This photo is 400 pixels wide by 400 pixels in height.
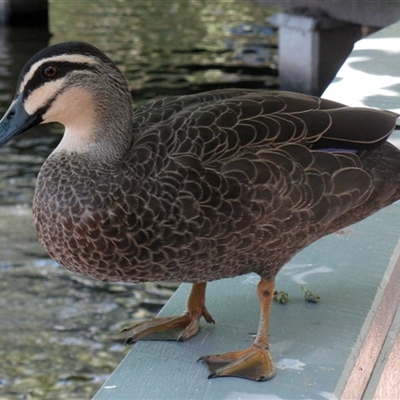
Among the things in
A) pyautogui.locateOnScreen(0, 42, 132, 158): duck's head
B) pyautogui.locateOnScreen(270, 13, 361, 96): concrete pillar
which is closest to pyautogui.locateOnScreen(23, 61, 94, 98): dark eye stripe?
pyautogui.locateOnScreen(0, 42, 132, 158): duck's head

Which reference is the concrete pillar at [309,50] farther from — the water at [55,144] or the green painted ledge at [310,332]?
the green painted ledge at [310,332]

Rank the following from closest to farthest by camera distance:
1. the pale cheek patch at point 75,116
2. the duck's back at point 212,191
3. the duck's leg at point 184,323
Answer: the duck's back at point 212,191
the pale cheek patch at point 75,116
the duck's leg at point 184,323

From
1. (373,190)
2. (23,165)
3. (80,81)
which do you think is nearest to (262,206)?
(373,190)

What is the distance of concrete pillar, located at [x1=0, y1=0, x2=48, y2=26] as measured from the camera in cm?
1166

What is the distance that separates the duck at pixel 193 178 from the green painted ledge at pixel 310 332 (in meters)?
0.08

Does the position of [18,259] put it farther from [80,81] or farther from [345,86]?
[80,81]

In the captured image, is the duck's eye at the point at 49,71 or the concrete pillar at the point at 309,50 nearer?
the duck's eye at the point at 49,71

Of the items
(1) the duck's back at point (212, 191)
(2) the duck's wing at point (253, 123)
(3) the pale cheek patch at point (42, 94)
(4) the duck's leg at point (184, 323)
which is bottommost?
(4) the duck's leg at point (184, 323)

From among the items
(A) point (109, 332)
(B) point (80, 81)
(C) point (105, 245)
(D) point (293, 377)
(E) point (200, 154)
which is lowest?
(A) point (109, 332)

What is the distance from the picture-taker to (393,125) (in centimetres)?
241

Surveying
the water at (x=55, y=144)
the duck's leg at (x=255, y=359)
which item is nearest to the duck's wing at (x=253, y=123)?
the duck's leg at (x=255, y=359)

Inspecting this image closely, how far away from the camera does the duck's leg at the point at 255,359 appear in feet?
7.31

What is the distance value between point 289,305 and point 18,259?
349 centimetres

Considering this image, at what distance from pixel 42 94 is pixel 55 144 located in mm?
5396
